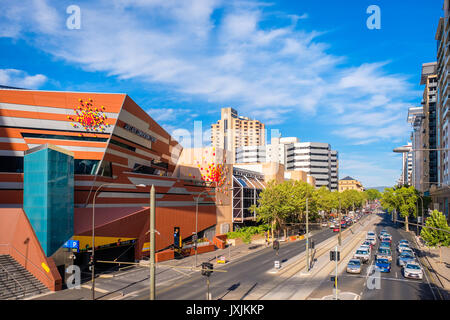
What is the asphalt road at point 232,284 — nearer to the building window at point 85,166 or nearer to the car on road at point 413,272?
the car on road at point 413,272

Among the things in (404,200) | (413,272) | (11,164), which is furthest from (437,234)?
(11,164)

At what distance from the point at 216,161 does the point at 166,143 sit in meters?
12.4

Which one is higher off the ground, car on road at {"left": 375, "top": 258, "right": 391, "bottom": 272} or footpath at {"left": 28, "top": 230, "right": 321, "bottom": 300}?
car on road at {"left": 375, "top": 258, "right": 391, "bottom": 272}

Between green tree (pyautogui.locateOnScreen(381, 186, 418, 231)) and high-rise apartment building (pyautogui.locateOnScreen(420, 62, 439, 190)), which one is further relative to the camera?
high-rise apartment building (pyautogui.locateOnScreen(420, 62, 439, 190))

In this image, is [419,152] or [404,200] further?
[419,152]

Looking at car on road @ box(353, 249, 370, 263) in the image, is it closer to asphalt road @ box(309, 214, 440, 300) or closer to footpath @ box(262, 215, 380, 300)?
footpath @ box(262, 215, 380, 300)

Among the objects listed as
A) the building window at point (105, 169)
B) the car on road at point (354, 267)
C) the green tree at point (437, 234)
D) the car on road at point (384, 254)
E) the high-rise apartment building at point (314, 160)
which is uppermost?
the high-rise apartment building at point (314, 160)

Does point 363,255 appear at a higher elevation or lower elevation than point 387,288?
lower

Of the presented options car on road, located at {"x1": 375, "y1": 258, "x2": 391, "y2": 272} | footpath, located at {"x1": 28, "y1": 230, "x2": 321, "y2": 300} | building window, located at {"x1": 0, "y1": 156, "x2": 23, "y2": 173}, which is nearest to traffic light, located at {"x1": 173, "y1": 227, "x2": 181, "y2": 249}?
footpath, located at {"x1": 28, "y1": 230, "x2": 321, "y2": 300}

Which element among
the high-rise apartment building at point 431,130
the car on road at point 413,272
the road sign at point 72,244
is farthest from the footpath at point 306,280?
the high-rise apartment building at point 431,130

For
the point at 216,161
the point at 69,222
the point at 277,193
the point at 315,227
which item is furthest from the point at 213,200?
the point at 315,227

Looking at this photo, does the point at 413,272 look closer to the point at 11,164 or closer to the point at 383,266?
the point at 383,266

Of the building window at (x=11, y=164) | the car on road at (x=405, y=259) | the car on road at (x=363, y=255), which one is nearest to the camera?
the building window at (x=11, y=164)

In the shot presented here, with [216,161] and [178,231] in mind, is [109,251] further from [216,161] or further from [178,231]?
[216,161]
